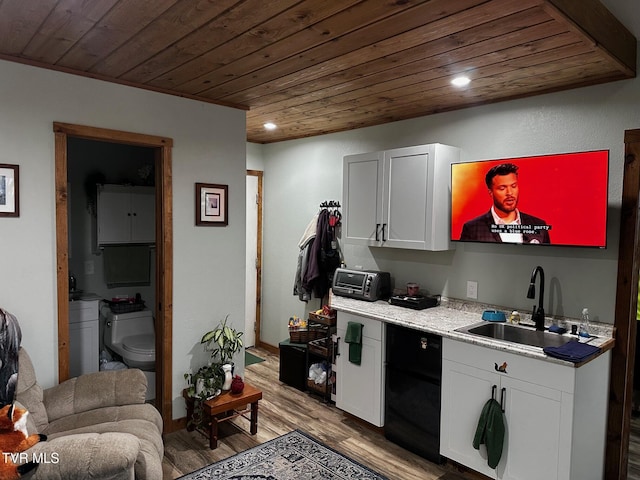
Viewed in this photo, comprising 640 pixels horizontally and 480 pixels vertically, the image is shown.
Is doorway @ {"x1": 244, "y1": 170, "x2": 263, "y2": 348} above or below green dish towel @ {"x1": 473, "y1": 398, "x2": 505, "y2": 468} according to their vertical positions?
above

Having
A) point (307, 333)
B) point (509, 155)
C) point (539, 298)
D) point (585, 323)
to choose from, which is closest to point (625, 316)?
point (585, 323)

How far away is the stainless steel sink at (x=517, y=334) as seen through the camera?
9.11ft

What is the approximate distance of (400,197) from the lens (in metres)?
3.51

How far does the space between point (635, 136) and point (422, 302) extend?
1687 millimetres

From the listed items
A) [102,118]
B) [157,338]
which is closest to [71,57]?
[102,118]

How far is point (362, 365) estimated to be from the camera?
3.39 meters

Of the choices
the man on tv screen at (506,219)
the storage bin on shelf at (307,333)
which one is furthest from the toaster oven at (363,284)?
the man on tv screen at (506,219)

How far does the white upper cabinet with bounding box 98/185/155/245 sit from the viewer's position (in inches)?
159

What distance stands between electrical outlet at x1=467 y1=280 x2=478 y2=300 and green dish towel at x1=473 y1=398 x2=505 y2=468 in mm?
A: 941

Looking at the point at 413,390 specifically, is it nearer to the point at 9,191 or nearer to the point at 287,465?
the point at 287,465

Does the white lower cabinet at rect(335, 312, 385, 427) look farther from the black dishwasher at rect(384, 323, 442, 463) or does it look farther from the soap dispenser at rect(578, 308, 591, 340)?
the soap dispenser at rect(578, 308, 591, 340)

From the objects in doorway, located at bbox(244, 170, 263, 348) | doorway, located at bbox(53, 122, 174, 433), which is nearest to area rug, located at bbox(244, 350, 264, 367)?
doorway, located at bbox(244, 170, 263, 348)

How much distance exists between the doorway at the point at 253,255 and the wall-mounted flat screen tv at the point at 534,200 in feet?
8.62

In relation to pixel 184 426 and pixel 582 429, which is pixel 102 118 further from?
pixel 582 429
